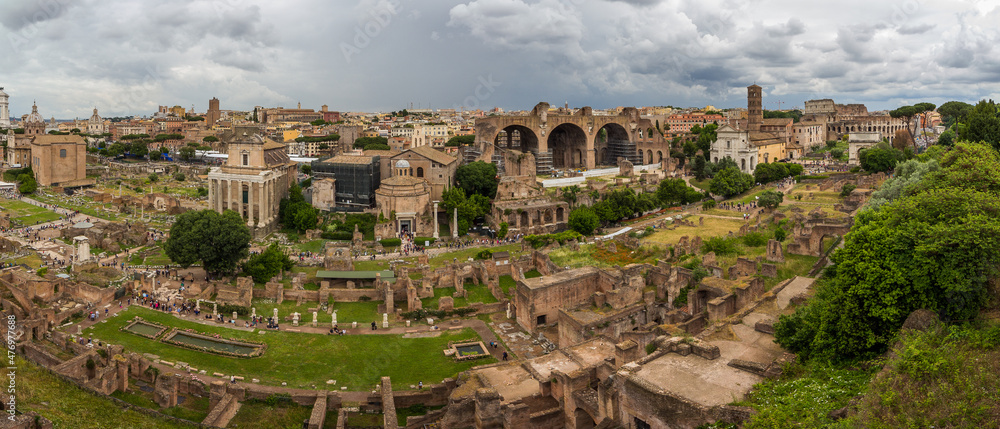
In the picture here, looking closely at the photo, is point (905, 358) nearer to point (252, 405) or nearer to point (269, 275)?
point (252, 405)

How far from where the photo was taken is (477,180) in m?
62.1

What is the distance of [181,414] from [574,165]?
2677 inches

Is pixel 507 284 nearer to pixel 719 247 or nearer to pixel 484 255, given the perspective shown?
pixel 484 255

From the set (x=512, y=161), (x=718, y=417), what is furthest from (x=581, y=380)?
(x=512, y=161)

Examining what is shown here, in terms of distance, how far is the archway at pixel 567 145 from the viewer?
8388 cm

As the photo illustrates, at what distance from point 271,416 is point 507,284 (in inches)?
754

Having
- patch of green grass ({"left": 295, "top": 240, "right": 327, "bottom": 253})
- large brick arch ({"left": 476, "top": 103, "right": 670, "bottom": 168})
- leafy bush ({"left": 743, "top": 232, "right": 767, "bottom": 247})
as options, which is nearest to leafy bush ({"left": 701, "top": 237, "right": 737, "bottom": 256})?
leafy bush ({"left": 743, "top": 232, "right": 767, "bottom": 247})

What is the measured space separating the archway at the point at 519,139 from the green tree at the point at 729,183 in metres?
22.4

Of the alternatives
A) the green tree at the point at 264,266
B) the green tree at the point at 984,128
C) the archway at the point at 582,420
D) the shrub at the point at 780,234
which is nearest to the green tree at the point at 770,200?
the shrub at the point at 780,234

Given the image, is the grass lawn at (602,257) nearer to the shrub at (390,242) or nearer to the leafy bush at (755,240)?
the leafy bush at (755,240)

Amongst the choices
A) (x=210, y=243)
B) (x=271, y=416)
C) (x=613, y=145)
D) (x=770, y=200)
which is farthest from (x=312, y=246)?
(x=613, y=145)

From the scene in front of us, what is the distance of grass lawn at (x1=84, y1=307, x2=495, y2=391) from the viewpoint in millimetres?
26625

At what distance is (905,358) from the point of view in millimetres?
14531

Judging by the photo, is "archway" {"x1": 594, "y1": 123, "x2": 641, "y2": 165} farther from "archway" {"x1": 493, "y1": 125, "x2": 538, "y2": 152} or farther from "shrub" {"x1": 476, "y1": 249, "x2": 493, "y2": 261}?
"shrub" {"x1": 476, "y1": 249, "x2": 493, "y2": 261}
